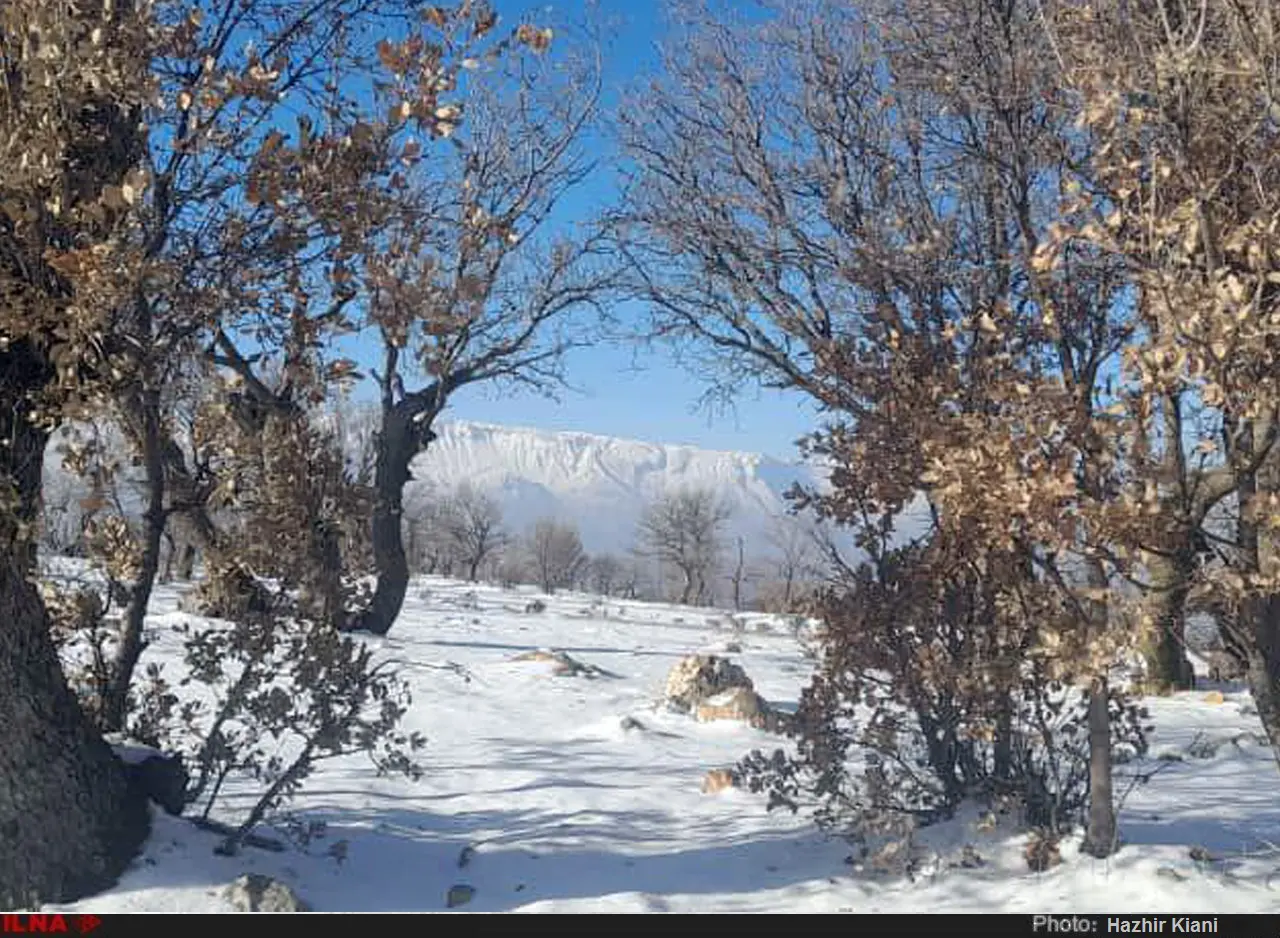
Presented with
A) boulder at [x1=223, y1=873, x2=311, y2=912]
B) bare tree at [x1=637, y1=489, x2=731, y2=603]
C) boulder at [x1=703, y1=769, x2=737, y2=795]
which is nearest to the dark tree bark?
boulder at [x1=703, y1=769, x2=737, y2=795]

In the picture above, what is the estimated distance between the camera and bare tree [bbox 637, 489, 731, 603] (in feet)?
162

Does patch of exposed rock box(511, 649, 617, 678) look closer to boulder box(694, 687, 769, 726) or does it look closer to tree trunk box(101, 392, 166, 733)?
boulder box(694, 687, 769, 726)

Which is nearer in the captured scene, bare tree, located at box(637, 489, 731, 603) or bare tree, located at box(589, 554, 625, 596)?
bare tree, located at box(637, 489, 731, 603)

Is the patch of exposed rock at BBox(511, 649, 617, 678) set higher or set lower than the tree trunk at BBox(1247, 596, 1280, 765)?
lower

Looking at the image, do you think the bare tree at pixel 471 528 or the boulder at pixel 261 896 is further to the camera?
the bare tree at pixel 471 528

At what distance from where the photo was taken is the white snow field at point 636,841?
4422mm

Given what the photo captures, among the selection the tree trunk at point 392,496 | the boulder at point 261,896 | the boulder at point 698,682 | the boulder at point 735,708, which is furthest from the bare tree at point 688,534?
the boulder at point 261,896

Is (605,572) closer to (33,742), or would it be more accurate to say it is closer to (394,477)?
(394,477)

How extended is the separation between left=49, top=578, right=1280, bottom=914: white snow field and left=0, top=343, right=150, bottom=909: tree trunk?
0.15 metres

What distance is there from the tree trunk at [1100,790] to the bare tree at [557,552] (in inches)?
2187

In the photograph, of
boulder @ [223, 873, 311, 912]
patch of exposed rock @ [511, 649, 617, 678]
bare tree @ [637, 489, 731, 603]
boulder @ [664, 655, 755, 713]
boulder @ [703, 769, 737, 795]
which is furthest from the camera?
bare tree @ [637, 489, 731, 603]

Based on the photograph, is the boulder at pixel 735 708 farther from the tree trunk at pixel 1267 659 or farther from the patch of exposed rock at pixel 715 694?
the tree trunk at pixel 1267 659

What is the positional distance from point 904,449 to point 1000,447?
1.08m

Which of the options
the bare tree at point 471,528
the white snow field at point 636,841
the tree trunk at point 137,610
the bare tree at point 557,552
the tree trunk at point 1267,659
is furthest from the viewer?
the bare tree at point 557,552
